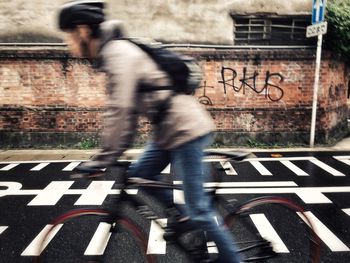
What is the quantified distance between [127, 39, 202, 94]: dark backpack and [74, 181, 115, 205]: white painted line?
313 cm

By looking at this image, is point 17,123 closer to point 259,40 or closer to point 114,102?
point 259,40

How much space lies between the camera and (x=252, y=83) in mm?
8703

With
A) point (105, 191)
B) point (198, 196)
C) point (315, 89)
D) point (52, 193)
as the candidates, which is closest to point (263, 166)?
point (315, 89)

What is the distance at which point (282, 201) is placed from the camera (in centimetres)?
255

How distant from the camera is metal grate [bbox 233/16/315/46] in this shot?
8.84 metres

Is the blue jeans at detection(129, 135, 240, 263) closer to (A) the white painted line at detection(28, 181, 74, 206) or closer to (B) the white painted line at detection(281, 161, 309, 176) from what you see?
(A) the white painted line at detection(28, 181, 74, 206)

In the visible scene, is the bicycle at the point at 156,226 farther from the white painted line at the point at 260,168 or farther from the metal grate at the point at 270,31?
the metal grate at the point at 270,31

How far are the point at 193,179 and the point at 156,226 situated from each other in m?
0.55

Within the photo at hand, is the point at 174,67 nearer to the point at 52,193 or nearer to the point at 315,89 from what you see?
the point at 52,193

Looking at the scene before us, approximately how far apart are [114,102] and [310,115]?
791 cm

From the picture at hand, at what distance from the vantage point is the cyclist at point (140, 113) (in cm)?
195

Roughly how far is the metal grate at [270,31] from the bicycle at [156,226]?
7.00m

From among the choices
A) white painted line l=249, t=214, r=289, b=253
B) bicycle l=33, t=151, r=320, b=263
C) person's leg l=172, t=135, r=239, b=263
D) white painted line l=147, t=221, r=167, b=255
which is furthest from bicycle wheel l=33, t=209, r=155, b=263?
white painted line l=249, t=214, r=289, b=253

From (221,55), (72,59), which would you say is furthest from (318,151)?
(72,59)
